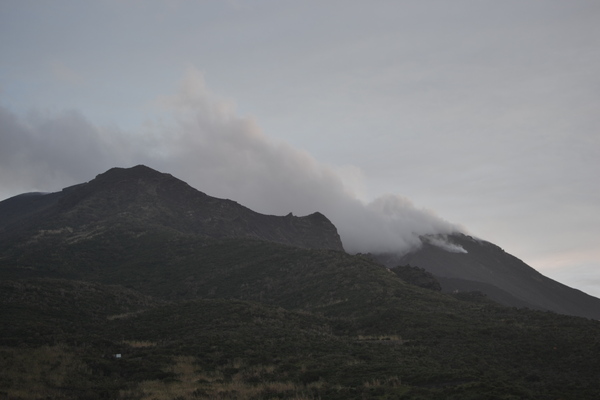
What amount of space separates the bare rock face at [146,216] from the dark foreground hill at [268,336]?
22.1 meters

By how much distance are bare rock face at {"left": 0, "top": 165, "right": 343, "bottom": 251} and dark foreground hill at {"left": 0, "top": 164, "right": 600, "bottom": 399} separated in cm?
2214

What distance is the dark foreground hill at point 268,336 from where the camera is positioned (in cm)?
2672

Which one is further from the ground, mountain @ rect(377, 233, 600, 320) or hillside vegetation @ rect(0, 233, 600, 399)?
mountain @ rect(377, 233, 600, 320)

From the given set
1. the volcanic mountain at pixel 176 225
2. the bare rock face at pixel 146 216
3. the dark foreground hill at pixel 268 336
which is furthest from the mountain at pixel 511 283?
the dark foreground hill at pixel 268 336

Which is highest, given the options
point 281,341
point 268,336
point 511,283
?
point 511,283

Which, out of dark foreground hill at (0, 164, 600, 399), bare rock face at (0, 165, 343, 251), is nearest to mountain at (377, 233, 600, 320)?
bare rock face at (0, 165, 343, 251)

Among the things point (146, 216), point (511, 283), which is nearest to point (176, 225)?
point (146, 216)

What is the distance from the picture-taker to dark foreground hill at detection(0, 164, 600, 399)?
26.7 meters

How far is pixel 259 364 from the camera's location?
111 ft

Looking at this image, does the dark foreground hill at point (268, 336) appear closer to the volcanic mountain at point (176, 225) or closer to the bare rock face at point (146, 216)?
the volcanic mountain at point (176, 225)

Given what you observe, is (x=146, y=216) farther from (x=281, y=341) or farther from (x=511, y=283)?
(x=511, y=283)

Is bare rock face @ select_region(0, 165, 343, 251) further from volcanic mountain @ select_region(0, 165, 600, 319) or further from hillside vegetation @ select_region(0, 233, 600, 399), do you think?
hillside vegetation @ select_region(0, 233, 600, 399)

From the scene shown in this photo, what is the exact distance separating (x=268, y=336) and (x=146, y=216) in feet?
282

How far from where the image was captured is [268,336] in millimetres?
42906
